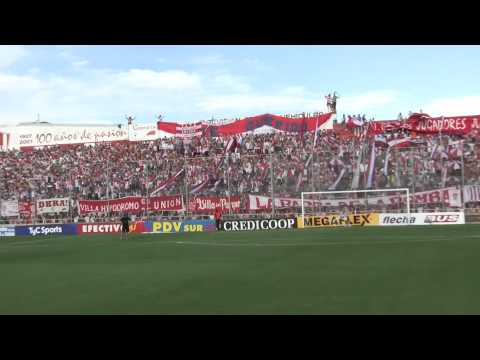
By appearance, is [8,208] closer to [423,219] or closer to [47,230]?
[47,230]

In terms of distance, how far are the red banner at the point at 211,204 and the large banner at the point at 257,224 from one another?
2.79 ft

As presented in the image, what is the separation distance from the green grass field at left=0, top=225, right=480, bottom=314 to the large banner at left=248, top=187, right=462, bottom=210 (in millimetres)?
9260

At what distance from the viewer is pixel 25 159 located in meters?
41.5

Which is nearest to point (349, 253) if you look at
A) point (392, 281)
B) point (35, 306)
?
point (392, 281)

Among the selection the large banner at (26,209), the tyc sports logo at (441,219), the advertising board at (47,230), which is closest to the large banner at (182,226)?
the advertising board at (47,230)

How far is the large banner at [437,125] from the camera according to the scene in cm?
3531

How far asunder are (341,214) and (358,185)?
1.85 m

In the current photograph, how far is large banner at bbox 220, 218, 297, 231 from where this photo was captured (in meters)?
29.9

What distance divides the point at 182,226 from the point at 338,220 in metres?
8.74

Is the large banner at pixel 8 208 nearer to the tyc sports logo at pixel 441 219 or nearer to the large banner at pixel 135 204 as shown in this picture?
the large banner at pixel 135 204

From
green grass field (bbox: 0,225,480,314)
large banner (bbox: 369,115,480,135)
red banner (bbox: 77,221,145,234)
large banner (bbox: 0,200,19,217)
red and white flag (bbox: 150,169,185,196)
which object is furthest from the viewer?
large banner (bbox: 369,115,480,135)

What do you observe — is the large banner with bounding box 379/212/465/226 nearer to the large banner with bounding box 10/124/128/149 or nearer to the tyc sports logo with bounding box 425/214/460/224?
the tyc sports logo with bounding box 425/214/460/224

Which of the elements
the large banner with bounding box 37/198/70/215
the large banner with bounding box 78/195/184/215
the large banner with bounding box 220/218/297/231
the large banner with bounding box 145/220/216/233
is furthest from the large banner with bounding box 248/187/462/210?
the large banner with bounding box 37/198/70/215

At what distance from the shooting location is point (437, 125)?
36.0 m
